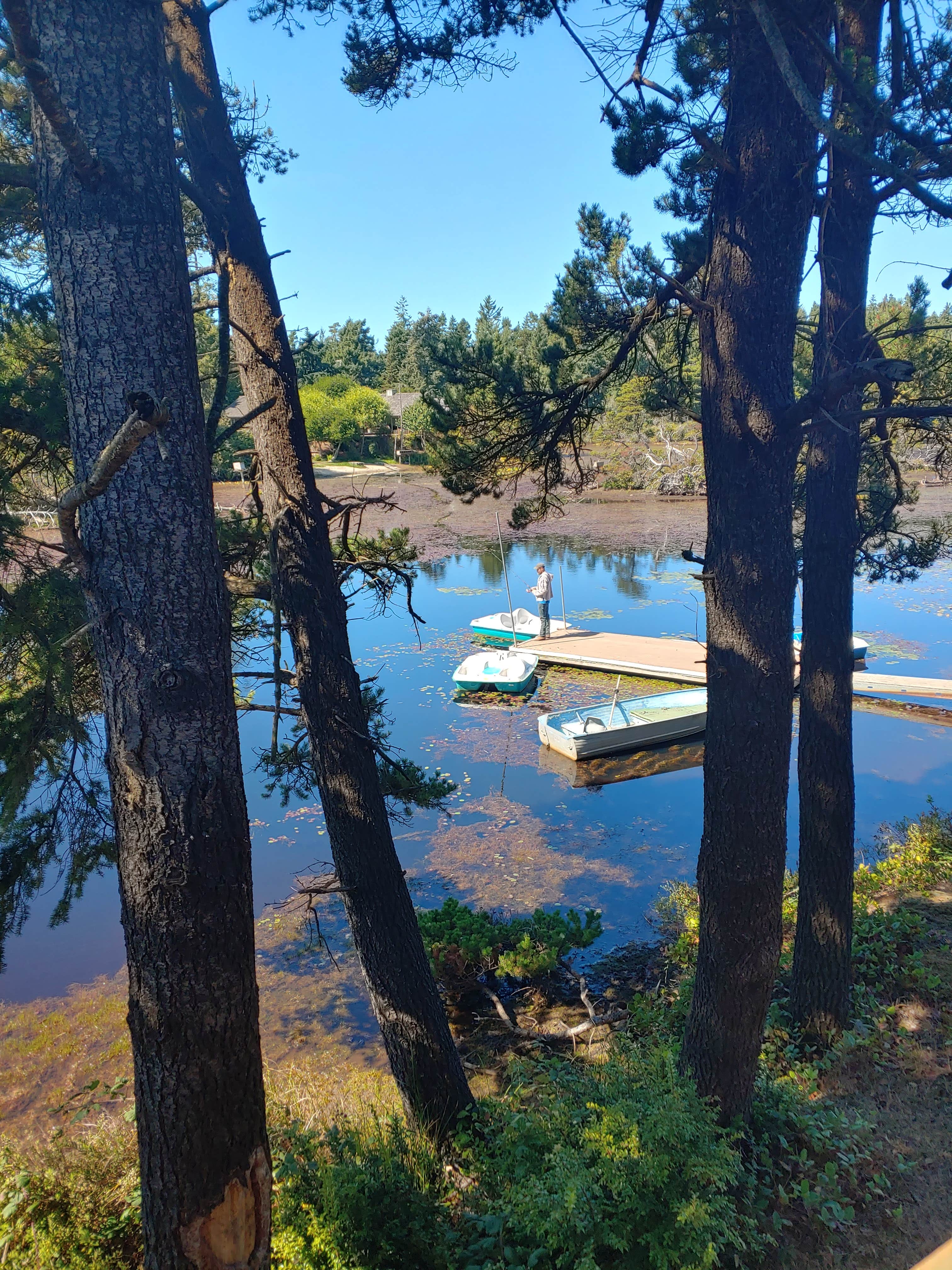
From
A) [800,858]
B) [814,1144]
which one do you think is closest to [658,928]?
[800,858]

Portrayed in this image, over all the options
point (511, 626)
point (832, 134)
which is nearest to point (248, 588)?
point (832, 134)

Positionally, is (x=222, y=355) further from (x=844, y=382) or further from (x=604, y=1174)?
(x=604, y=1174)

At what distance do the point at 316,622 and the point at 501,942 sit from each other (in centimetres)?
428

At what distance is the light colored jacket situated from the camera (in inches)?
666

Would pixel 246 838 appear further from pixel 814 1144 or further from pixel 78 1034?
pixel 78 1034

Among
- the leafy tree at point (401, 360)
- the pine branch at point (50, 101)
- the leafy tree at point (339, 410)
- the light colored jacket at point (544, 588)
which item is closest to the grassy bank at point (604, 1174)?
the pine branch at point (50, 101)

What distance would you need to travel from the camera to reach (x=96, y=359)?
2.15 meters

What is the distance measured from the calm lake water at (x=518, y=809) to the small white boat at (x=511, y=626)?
67 centimetres

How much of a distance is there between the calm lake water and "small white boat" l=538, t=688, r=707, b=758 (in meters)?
0.28

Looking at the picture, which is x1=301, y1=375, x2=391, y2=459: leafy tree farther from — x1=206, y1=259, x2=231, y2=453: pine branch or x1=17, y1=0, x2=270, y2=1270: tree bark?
x1=17, y1=0, x2=270, y2=1270: tree bark

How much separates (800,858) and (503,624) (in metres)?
12.7

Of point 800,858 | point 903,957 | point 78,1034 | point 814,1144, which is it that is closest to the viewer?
point 814,1144

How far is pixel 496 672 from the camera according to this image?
→ 49.3 ft

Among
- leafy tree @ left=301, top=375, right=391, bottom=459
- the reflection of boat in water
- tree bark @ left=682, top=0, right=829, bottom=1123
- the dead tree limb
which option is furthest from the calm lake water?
leafy tree @ left=301, top=375, right=391, bottom=459
